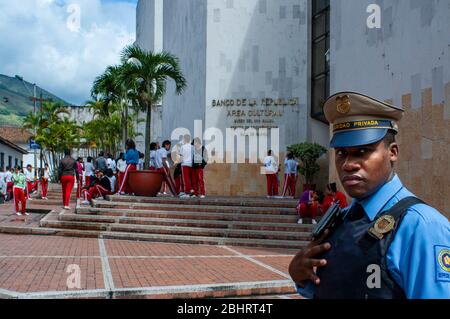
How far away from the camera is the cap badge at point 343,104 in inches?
75.9

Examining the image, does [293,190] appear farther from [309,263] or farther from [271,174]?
[309,263]

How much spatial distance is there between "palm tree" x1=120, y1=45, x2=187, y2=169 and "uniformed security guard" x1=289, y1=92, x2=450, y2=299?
1400 centimetres

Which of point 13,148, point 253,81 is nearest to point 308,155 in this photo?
point 253,81

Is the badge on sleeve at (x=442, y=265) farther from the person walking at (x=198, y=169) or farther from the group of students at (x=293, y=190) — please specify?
the person walking at (x=198, y=169)

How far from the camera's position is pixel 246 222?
12039 mm

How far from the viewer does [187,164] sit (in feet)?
46.4

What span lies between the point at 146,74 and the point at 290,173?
5693mm

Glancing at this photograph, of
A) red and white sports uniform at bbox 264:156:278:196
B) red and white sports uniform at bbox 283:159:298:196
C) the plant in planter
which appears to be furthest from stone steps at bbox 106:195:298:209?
the plant in planter

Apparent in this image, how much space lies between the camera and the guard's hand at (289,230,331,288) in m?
1.79

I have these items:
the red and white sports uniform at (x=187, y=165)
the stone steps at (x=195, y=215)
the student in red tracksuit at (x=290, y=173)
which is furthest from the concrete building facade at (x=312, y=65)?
the red and white sports uniform at (x=187, y=165)

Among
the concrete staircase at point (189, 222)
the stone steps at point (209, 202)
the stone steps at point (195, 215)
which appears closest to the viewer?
the concrete staircase at point (189, 222)

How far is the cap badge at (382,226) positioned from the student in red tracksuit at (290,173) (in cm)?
1534
